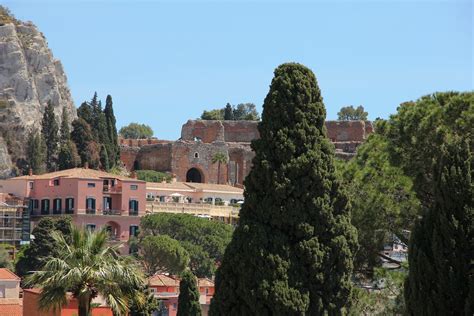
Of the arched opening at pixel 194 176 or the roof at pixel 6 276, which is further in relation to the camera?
the arched opening at pixel 194 176

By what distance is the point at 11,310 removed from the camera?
1468 inches

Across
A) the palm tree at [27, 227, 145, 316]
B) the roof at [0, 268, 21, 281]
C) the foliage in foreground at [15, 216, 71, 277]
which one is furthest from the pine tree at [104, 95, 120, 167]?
the palm tree at [27, 227, 145, 316]

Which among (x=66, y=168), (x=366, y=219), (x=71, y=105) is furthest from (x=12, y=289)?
(x=71, y=105)

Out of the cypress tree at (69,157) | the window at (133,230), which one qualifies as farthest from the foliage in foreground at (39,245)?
the cypress tree at (69,157)

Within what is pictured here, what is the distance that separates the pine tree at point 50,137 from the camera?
4107 inches

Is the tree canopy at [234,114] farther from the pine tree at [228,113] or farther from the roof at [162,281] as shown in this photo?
the roof at [162,281]

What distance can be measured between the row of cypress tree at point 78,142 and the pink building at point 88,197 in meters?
5.38

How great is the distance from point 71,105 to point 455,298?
4305 inches

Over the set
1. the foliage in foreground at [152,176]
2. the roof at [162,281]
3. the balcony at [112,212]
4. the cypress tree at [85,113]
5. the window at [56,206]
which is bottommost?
the roof at [162,281]

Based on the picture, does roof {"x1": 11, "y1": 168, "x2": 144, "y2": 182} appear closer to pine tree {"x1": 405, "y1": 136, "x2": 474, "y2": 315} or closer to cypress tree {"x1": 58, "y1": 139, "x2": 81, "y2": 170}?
cypress tree {"x1": 58, "y1": 139, "x2": 81, "y2": 170}

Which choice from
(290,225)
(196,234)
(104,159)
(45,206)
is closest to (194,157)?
(104,159)

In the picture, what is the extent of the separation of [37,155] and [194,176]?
22.0 metres

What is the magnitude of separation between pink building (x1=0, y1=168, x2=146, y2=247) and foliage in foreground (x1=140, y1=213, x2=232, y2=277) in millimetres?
2562

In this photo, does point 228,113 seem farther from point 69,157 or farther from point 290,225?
point 290,225
